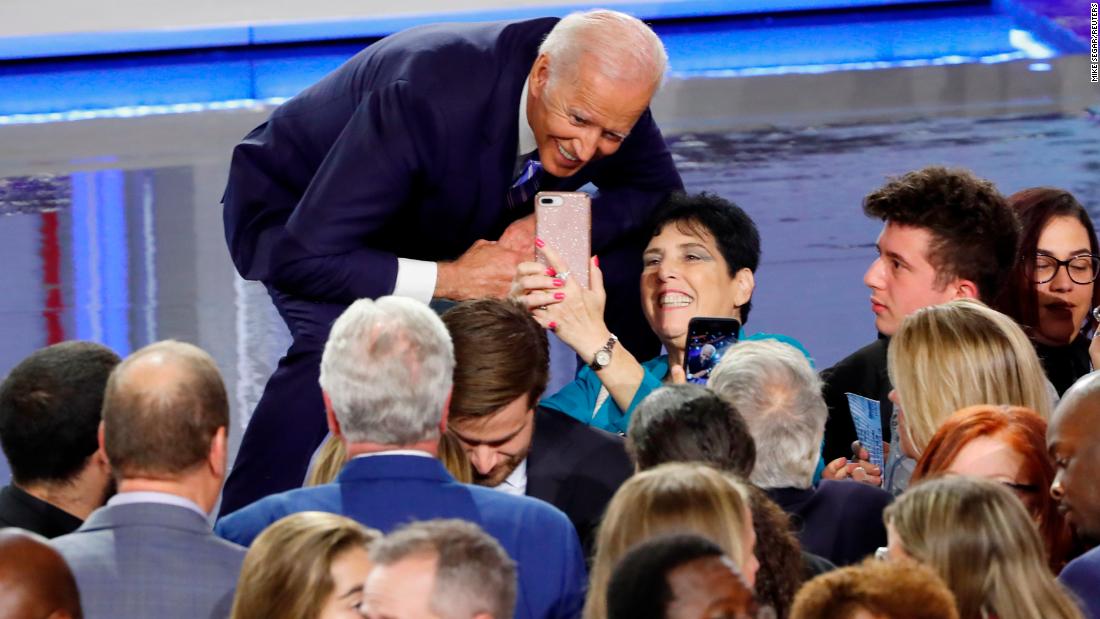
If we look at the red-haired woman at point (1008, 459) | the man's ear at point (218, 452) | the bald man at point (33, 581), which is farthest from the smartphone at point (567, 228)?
the bald man at point (33, 581)

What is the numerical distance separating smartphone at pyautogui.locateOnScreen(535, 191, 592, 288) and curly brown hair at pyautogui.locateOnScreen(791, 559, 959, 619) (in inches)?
68.2

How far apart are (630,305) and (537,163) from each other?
0.47m

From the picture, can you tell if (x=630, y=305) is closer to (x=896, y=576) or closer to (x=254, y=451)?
(x=254, y=451)

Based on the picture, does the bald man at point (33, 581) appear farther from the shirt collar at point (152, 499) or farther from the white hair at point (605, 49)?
the white hair at point (605, 49)

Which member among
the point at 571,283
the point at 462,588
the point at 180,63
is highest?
the point at 462,588

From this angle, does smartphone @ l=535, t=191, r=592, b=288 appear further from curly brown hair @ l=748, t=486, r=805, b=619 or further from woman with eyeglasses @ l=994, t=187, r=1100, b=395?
curly brown hair @ l=748, t=486, r=805, b=619

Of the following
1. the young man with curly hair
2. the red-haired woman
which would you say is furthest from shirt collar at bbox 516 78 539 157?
the red-haired woman

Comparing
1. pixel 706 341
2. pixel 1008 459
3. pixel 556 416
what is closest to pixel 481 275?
pixel 706 341

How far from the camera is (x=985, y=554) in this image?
207 centimetres

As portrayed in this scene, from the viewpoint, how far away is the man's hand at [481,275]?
3.66 m

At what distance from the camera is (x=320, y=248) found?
3.56 metres

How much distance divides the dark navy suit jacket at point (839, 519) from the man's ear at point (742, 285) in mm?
1166

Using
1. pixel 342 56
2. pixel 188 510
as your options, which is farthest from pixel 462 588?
pixel 342 56

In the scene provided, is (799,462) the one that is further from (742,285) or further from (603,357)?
(742,285)
